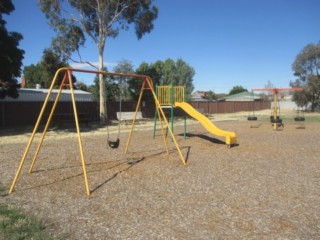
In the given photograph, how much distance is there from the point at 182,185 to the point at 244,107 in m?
→ 46.0

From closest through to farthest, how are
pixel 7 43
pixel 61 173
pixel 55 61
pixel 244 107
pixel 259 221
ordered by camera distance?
1. pixel 259 221
2. pixel 61 173
3. pixel 7 43
4. pixel 55 61
5. pixel 244 107

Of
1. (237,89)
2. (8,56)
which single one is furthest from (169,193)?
(237,89)

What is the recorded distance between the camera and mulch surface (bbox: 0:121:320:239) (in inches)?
165

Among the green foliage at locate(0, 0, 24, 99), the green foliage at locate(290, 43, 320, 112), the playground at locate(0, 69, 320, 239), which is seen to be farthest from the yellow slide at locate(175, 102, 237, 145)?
the green foliage at locate(290, 43, 320, 112)

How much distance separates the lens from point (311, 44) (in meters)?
45.9

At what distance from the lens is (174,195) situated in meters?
5.63

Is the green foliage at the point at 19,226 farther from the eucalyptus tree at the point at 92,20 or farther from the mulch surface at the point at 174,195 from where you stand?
the eucalyptus tree at the point at 92,20

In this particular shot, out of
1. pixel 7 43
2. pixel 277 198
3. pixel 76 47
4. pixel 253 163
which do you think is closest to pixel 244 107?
pixel 76 47

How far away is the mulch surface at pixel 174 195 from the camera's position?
4188 mm

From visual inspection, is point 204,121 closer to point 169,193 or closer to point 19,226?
point 169,193

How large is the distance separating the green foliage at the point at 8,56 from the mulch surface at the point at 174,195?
931 cm

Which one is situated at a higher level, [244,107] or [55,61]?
[55,61]

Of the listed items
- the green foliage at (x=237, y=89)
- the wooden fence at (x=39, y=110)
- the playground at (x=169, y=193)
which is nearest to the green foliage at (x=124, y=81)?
the wooden fence at (x=39, y=110)

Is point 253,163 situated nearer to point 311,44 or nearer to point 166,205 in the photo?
point 166,205
